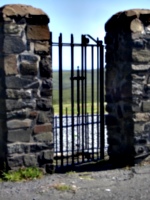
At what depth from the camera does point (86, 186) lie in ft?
19.3

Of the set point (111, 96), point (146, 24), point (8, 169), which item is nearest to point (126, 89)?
point (111, 96)

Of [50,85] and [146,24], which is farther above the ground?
[146,24]

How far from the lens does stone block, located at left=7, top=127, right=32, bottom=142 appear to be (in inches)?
243

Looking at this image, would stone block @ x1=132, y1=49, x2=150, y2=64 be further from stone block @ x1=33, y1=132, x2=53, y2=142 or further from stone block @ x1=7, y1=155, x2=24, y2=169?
stone block @ x1=7, y1=155, x2=24, y2=169

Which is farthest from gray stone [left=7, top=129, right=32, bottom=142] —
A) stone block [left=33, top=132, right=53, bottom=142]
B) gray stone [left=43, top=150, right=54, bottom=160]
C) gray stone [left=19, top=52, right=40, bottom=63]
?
gray stone [left=19, top=52, right=40, bottom=63]

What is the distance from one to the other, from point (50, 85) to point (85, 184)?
1.53m

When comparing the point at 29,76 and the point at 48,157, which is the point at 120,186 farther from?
the point at 29,76

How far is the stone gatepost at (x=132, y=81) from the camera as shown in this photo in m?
6.77

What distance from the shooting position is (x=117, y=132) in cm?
733

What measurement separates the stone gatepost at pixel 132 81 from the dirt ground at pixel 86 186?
47 cm

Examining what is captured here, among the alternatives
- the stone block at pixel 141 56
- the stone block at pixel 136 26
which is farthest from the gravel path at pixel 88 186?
the stone block at pixel 136 26

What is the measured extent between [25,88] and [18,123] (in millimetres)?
514

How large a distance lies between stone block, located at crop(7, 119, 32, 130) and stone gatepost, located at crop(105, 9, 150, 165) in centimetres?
164

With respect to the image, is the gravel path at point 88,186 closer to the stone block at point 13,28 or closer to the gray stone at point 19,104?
the gray stone at point 19,104
